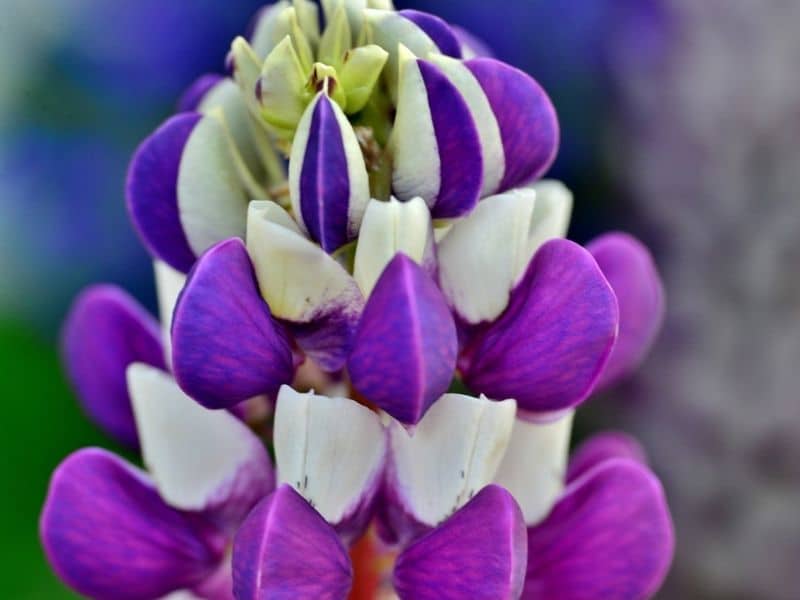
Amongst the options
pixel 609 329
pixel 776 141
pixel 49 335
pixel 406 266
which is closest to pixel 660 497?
pixel 609 329

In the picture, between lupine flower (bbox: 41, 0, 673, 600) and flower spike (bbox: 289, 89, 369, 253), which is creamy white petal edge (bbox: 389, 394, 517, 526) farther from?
flower spike (bbox: 289, 89, 369, 253)

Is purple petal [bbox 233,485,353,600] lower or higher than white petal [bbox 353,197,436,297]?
lower

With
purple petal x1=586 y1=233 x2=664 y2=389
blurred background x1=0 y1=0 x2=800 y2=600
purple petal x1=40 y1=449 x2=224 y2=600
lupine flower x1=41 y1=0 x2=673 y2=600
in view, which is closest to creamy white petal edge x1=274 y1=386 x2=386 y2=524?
lupine flower x1=41 y1=0 x2=673 y2=600

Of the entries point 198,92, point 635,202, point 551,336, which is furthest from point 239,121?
point 635,202

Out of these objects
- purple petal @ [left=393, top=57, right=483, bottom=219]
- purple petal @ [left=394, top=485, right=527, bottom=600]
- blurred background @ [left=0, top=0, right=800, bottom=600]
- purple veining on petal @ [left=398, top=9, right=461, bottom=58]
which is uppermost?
purple veining on petal @ [left=398, top=9, right=461, bottom=58]

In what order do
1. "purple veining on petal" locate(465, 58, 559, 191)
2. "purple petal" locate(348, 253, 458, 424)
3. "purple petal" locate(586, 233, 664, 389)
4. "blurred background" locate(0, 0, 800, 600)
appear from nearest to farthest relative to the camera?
"purple petal" locate(348, 253, 458, 424) < "purple veining on petal" locate(465, 58, 559, 191) < "purple petal" locate(586, 233, 664, 389) < "blurred background" locate(0, 0, 800, 600)

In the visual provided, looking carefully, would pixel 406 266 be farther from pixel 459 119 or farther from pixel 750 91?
pixel 750 91

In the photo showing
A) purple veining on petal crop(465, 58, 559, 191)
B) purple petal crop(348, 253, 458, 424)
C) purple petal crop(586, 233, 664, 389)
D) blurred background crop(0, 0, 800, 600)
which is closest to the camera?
purple petal crop(348, 253, 458, 424)
